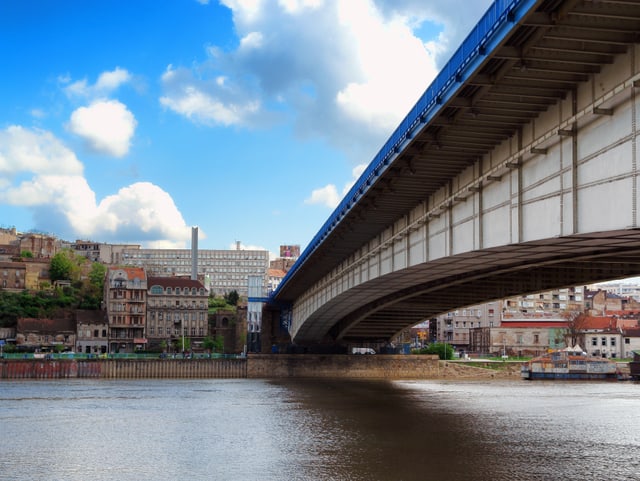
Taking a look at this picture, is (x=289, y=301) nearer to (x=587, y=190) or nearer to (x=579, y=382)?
(x=579, y=382)

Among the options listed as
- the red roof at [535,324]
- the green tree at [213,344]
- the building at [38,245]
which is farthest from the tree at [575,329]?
the building at [38,245]

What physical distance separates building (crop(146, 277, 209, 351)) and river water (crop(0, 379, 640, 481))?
58965 millimetres

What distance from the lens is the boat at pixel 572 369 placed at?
90.8 metres

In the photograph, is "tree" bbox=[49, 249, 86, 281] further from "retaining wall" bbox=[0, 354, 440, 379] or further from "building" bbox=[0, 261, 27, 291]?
"retaining wall" bbox=[0, 354, 440, 379]

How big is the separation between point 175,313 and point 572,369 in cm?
5686

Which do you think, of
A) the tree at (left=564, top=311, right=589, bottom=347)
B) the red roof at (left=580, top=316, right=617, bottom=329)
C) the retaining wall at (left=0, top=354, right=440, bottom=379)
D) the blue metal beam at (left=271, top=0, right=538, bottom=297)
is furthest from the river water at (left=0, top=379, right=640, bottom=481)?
the red roof at (left=580, top=316, right=617, bottom=329)

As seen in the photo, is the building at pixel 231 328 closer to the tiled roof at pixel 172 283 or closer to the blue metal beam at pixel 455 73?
the tiled roof at pixel 172 283

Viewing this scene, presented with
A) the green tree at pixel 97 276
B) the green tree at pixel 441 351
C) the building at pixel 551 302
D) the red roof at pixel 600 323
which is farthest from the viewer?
the building at pixel 551 302

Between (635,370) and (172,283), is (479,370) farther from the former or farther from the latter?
(172,283)

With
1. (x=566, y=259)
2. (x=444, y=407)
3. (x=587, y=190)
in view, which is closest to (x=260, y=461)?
(x=566, y=259)

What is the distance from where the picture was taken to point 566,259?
1177 inches

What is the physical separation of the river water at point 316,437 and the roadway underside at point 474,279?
22.3 feet

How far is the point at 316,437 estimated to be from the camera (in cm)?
3547

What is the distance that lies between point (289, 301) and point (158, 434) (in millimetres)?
57820
